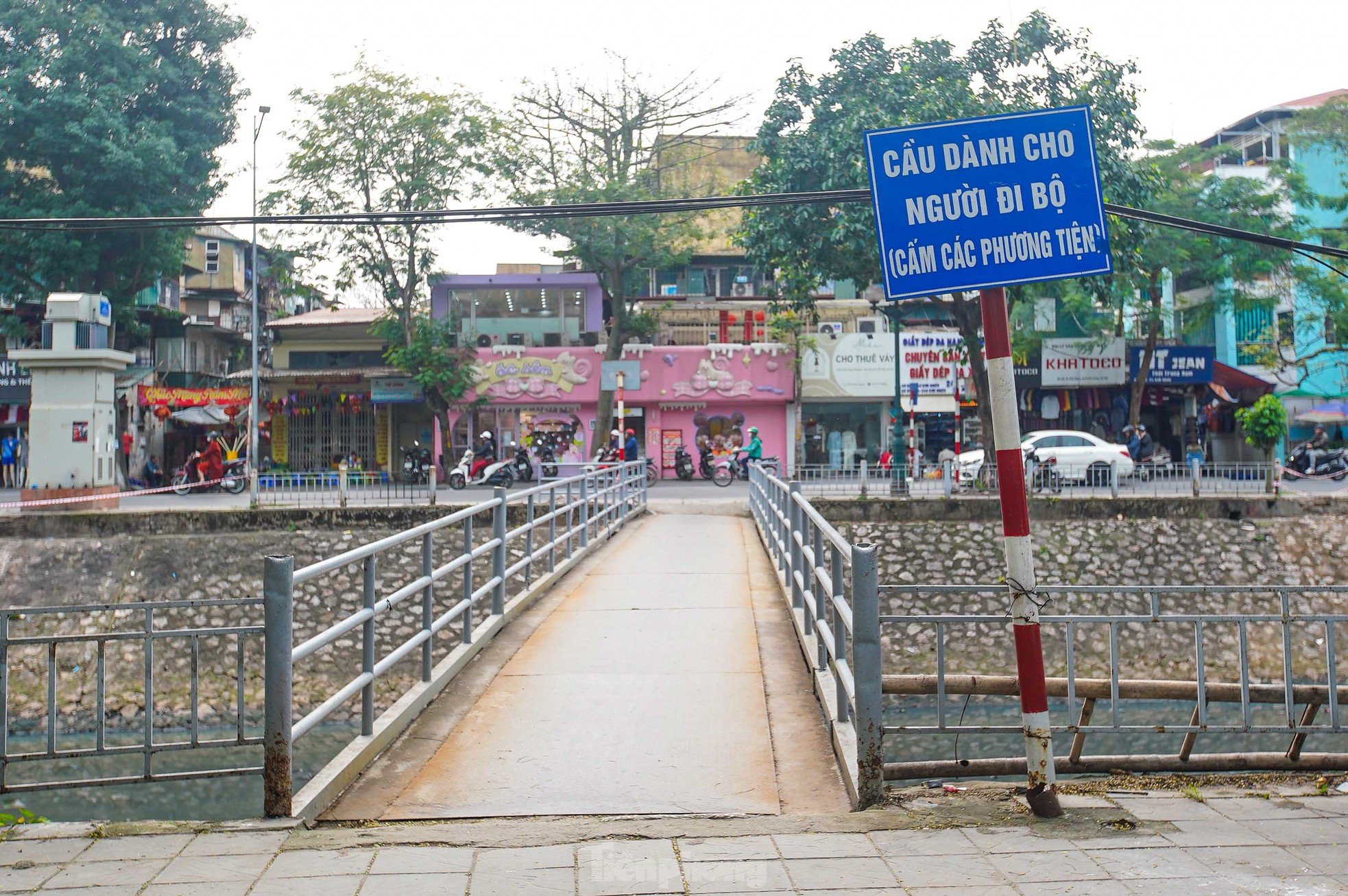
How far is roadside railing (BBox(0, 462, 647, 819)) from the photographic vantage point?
4.73m

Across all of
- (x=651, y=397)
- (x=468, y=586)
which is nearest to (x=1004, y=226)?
(x=468, y=586)

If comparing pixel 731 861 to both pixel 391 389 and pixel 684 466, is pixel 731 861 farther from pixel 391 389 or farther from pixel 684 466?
pixel 391 389

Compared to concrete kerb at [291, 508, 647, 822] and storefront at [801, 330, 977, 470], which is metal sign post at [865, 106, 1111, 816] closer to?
concrete kerb at [291, 508, 647, 822]

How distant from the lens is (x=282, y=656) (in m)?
4.57

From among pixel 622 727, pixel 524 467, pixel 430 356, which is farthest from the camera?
pixel 430 356

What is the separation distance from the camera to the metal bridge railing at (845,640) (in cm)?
467

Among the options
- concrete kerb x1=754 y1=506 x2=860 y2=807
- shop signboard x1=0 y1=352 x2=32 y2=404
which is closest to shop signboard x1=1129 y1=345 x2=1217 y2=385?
concrete kerb x1=754 y1=506 x2=860 y2=807

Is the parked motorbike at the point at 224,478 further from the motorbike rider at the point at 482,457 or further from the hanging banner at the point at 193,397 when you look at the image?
the motorbike rider at the point at 482,457

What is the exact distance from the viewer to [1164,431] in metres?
33.4

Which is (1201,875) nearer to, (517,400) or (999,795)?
(999,795)

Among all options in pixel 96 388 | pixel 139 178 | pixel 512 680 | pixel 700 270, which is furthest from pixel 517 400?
pixel 512 680

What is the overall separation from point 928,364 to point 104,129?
2199 centimetres

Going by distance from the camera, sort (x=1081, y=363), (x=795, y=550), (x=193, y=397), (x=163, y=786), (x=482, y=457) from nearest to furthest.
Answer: (x=795, y=550) → (x=163, y=786) → (x=482, y=457) → (x=1081, y=363) → (x=193, y=397)

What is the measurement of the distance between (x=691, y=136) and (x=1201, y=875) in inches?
1146
